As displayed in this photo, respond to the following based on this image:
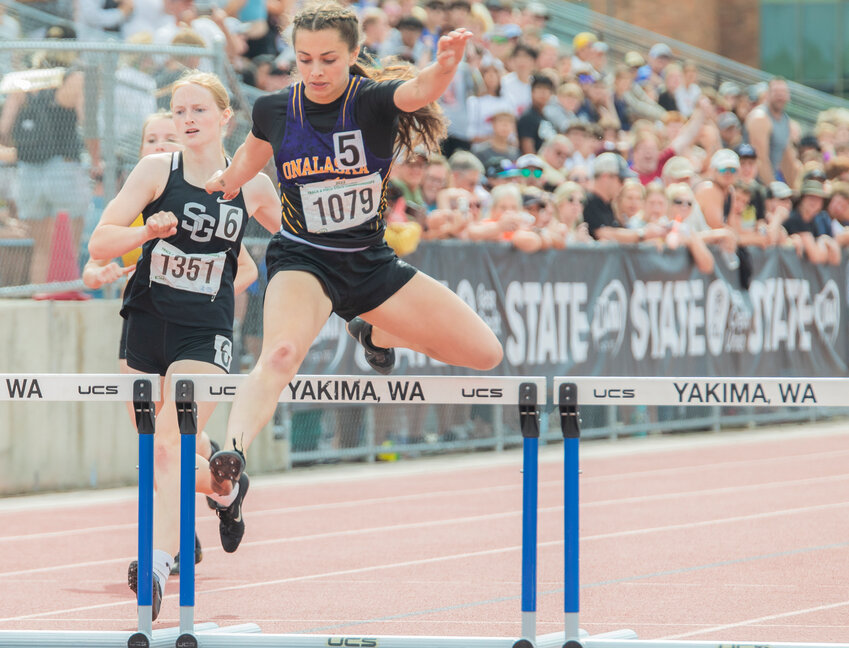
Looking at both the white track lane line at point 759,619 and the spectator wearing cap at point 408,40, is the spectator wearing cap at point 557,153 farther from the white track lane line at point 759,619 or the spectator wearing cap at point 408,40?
the white track lane line at point 759,619

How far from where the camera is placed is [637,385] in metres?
4.87

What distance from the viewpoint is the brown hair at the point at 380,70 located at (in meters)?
5.14

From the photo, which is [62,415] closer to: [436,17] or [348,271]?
[348,271]

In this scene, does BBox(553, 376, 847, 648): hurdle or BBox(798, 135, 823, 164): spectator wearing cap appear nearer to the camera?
BBox(553, 376, 847, 648): hurdle

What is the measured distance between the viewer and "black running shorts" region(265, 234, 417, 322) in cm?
532

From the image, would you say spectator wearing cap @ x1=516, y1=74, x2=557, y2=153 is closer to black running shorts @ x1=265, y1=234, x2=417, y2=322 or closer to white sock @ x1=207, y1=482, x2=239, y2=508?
black running shorts @ x1=265, y1=234, x2=417, y2=322

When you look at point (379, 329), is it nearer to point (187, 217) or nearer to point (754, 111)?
point (187, 217)

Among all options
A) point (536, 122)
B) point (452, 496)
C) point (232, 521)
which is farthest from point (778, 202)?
point (232, 521)

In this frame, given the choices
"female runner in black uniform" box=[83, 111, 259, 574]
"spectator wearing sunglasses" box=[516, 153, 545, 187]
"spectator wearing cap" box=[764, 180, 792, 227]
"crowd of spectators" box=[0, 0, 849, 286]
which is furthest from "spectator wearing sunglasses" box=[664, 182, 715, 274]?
"female runner in black uniform" box=[83, 111, 259, 574]

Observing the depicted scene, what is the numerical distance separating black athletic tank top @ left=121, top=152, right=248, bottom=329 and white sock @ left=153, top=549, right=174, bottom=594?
109cm

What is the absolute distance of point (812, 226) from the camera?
16.8 meters

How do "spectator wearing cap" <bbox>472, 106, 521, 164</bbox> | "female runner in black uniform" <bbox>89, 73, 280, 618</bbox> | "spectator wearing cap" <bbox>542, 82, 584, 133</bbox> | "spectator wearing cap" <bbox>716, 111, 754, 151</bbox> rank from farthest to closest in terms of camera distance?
"spectator wearing cap" <bbox>716, 111, 754, 151</bbox>
"spectator wearing cap" <bbox>542, 82, 584, 133</bbox>
"spectator wearing cap" <bbox>472, 106, 521, 164</bbox>
"female runner in black uniform" <bbox>89, 73, 280, 618</bbox>

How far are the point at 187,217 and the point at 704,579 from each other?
11.2 feet

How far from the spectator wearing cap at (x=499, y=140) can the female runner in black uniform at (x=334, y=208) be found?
9.33m
